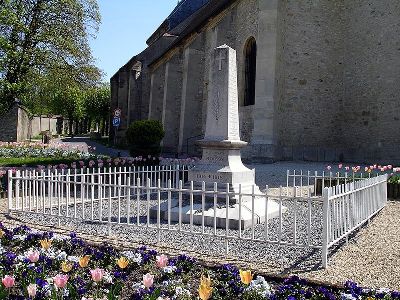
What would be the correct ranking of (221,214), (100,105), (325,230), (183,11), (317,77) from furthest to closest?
1. (100,105)
2. (183,11)
3. (317,77)
4. (221,214)
5. (325,230)

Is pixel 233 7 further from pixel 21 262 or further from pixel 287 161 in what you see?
pixel 21 262

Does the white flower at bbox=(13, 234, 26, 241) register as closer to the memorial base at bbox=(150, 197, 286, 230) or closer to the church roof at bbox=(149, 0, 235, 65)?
the memorial base at bbox=(150, 197, 286, 230)

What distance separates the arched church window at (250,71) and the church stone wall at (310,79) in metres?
1.78

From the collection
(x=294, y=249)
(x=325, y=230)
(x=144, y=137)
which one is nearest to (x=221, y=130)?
(x=294, y=249)

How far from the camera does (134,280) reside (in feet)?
13.8

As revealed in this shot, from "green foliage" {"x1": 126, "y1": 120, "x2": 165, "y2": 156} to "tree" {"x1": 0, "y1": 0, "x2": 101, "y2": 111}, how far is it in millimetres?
11283

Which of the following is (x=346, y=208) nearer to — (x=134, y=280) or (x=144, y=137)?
(x=134, y=280)

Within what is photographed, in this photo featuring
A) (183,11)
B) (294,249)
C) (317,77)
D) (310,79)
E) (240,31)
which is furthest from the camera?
(183,11)

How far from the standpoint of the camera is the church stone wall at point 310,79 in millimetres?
18438

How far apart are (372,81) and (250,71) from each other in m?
5.50

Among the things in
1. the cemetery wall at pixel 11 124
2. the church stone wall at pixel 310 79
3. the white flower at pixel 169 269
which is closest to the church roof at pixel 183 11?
the cemetery wall at pixel 11 124

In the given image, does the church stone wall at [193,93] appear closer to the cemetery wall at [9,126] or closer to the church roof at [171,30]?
the church roof at [171,30]

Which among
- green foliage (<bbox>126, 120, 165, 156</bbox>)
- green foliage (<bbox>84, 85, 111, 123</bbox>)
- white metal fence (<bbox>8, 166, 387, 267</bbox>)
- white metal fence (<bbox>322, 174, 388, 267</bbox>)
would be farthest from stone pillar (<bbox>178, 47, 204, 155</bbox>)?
green foliage (<bbox>84, 85, 111, 123</bbox>)

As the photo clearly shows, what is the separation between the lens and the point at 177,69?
2827 centimetres
